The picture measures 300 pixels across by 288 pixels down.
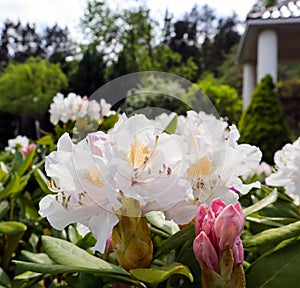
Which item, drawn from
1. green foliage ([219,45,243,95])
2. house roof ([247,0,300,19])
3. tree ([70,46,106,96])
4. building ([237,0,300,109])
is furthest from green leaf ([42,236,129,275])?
green foliage ([219,45,243,95])

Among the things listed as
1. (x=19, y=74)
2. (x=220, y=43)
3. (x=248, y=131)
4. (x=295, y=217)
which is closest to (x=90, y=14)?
(x=19, y=74)

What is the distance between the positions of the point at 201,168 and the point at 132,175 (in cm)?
10

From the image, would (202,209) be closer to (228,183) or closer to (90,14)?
(228,183)

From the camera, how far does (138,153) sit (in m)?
0.62

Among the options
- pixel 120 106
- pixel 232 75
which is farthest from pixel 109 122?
pixel 232 75

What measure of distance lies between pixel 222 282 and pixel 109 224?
147 mm

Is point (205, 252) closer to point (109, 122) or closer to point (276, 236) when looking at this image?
point (276, 236)

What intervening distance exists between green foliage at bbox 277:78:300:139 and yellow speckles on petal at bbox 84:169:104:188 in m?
15.7

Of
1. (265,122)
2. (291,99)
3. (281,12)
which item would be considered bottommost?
(291,99)

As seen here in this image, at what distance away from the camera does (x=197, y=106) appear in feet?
2.86

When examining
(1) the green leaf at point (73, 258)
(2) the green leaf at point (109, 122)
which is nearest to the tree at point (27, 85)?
(2) the green leaf at point (109, 122)

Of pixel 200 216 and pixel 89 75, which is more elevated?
pixel 200 216

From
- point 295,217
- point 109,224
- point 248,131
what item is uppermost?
point 109,224

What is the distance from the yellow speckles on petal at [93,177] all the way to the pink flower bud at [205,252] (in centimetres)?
13
